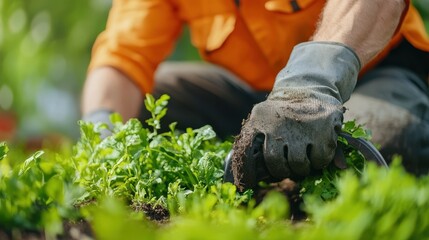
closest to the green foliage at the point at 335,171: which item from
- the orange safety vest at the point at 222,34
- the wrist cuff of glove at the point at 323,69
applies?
the wrist cuff of glove at the point at 323,69

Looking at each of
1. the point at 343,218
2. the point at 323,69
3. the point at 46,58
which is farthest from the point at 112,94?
the point at 46,58

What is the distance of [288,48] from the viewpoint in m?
3.13

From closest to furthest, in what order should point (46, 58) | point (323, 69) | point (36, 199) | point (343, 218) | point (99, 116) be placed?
1. point (343, 218)
2. point (36, 199)
3. point (323, 69)
4. point (99, 116)
5. point (46, 58)

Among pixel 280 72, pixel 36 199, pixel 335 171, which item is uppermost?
pixel 36 199

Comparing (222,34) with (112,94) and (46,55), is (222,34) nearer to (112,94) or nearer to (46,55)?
(112,94)

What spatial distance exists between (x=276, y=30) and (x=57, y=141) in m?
5.09

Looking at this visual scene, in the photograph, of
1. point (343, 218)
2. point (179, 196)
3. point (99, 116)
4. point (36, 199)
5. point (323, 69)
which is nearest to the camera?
point (343, 218)

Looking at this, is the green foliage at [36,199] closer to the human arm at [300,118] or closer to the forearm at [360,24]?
the human arm at [300,118]

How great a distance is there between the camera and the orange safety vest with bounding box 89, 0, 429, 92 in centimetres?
311

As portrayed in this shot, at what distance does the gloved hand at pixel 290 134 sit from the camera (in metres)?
2.06

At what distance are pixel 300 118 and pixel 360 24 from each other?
0.59m

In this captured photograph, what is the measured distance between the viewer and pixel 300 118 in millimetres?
2078

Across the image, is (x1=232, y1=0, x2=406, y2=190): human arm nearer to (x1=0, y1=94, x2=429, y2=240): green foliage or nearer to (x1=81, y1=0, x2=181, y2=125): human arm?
(x1=0, y1=94, x2=429, y2=240): green foliage

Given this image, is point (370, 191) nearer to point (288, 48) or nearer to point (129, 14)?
point (288, 48)
